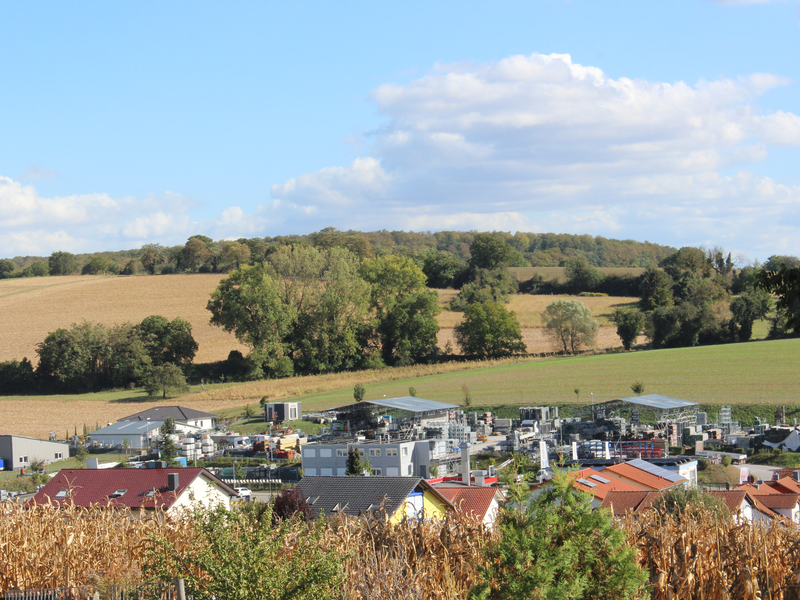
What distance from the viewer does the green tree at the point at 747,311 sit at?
79438 mm

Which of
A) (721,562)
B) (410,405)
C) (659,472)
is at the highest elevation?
(721,562)

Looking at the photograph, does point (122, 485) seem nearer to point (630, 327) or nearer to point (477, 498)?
point (477, 498)

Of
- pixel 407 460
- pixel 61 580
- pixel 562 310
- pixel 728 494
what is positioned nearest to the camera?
pixel 61 580

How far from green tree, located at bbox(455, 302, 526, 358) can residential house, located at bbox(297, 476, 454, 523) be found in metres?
56.1

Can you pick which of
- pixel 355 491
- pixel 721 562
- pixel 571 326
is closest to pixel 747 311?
pixel 571 326

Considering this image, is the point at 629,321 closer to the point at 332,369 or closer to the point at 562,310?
the point at 562,310

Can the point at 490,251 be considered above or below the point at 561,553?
above

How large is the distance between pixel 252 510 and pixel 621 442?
3071 cm

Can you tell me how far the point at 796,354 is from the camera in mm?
65375

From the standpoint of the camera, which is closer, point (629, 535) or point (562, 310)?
point (629, 535)

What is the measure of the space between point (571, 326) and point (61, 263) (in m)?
82.8

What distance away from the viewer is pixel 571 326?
264ft

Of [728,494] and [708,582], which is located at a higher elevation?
[708,582]

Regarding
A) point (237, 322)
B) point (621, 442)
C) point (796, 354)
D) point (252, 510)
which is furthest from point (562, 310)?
point (252, 510)
